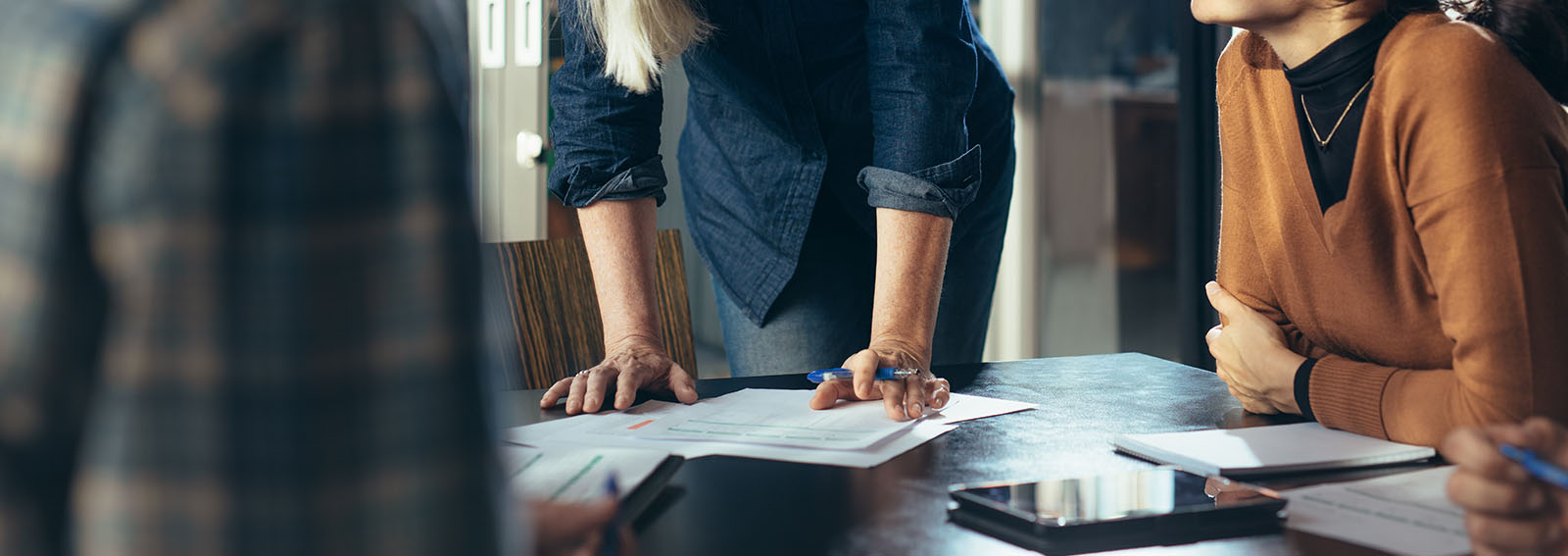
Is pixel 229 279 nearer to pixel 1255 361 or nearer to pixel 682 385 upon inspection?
pixel 682 385

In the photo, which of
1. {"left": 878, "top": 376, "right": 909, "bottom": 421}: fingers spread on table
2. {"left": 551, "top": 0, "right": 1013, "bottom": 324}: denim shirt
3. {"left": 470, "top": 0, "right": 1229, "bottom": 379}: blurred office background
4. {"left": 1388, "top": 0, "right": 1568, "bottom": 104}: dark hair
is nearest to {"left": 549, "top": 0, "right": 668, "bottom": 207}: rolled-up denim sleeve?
{"left": 551, "top": 0, "right": 1013, "bottom": 324}: denim shirt

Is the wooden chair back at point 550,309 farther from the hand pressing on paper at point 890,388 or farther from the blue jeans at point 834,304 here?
the hand pressing on paper at point 890,388

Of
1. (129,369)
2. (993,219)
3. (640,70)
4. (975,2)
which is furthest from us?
(975,2)

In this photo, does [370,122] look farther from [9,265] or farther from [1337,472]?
[1337,472]

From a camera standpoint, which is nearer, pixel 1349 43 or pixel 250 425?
pixel 250 425

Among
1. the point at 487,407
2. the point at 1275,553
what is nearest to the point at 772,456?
the point at 1275,553

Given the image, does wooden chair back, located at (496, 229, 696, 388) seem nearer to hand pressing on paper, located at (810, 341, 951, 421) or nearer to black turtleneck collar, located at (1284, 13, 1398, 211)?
hand pressing on paper, located at (810, 341, 951, 421)

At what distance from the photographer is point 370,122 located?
0.34 metres

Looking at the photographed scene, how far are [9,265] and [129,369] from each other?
0.17 ft

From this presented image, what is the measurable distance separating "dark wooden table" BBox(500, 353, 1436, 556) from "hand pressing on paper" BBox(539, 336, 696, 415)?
3cm

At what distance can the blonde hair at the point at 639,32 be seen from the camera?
1344 millimetres

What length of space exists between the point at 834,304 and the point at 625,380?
1.33 ft

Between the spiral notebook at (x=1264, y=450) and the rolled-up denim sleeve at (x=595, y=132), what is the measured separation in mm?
709

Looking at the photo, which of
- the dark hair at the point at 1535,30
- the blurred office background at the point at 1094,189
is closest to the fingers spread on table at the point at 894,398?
the dark hair at the point at 1535,30
